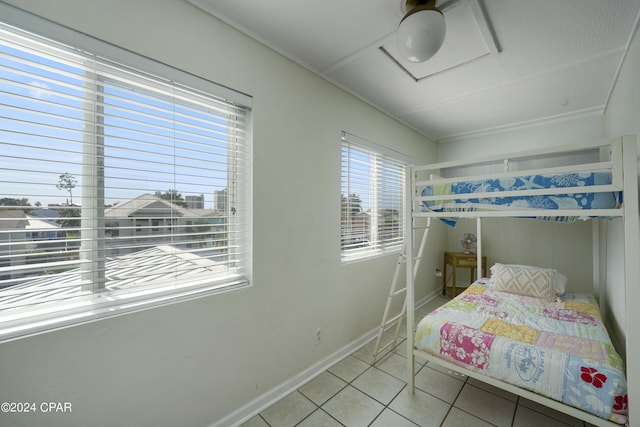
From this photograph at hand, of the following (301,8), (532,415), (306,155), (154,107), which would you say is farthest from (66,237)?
(532,415)

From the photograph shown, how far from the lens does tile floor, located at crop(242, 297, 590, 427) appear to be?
1.62m

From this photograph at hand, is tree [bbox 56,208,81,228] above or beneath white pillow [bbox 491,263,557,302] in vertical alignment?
above

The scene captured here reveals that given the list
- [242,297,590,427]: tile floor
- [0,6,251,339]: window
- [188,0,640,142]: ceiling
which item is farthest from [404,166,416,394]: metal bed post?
[0,6,251,339]: window

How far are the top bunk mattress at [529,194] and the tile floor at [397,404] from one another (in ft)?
4.44

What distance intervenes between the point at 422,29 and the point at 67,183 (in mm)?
1811

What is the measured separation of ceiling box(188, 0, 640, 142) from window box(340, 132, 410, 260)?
55cm

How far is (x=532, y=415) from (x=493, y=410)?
0.23 m

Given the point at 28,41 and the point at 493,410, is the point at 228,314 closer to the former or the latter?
the point at 28,41

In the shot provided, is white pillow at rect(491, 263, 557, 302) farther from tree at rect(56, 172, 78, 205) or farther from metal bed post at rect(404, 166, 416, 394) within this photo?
tree at rect(56, 172, 78, 205)

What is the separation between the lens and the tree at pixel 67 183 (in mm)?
1087

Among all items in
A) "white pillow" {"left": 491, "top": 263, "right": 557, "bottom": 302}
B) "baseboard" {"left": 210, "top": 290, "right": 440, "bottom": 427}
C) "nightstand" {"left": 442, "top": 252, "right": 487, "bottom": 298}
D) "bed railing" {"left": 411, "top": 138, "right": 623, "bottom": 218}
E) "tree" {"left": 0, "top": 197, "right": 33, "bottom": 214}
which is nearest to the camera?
"tree" {"left": 0, "top": 197, "right": 33, "bottom": 214}

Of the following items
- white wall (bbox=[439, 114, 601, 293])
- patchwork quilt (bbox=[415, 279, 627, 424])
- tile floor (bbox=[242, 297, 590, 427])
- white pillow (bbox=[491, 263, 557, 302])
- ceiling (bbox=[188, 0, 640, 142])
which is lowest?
tile floor (bbox=[242, 297, 590, 427])

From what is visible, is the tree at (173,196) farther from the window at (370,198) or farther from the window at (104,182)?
the window at (370,198)

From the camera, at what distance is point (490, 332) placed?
172cm
